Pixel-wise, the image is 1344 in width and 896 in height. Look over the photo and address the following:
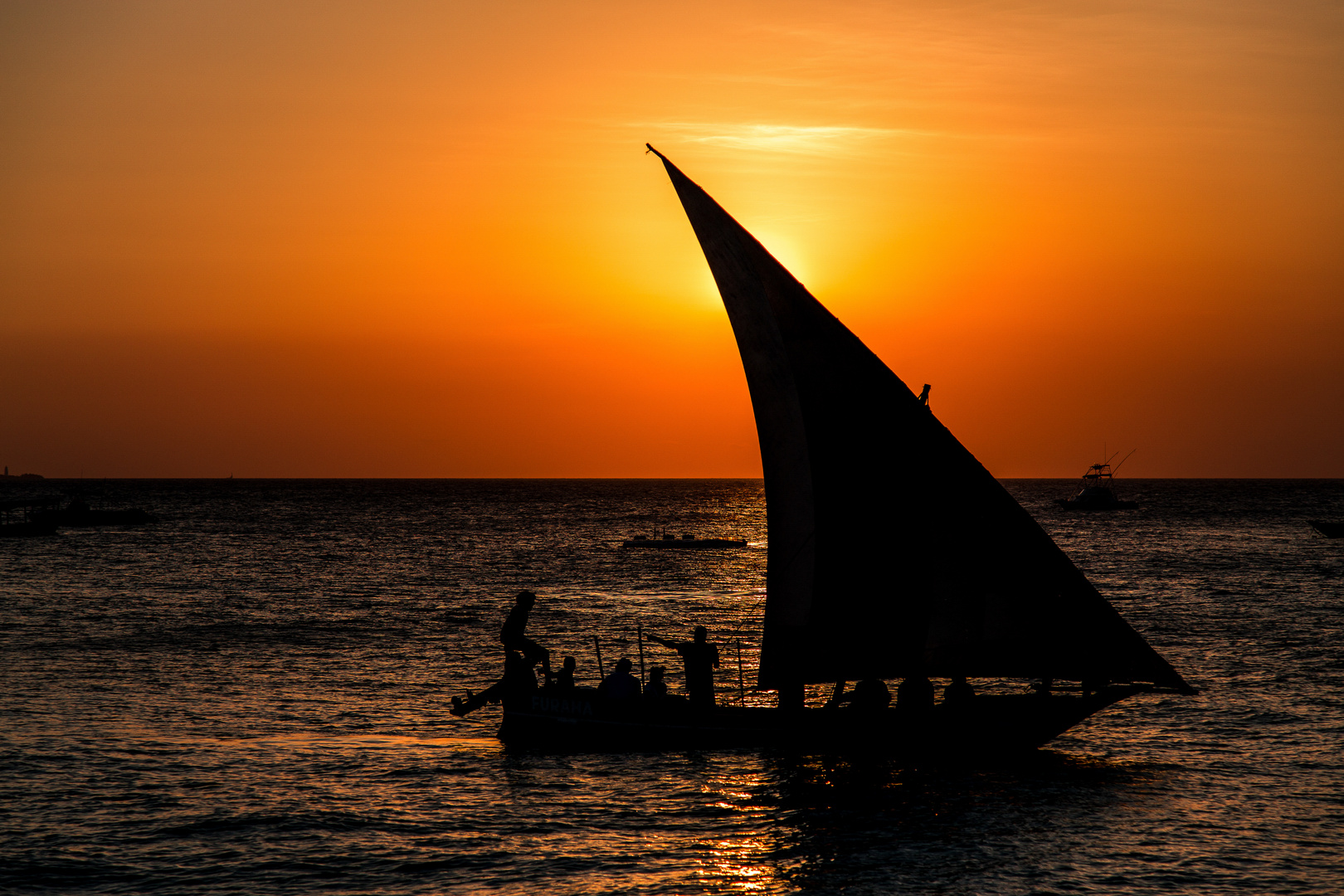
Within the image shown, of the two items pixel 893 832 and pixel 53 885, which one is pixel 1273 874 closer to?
pixel 893 832

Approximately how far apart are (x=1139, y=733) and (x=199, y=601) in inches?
1879

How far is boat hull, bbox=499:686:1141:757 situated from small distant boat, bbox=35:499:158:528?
111m

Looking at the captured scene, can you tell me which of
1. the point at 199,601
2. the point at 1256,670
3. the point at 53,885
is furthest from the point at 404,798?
the point at 199,601

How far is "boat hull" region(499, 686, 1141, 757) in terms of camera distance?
24.4 meters

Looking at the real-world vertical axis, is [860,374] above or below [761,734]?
above

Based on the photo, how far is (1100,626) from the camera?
23375 mm

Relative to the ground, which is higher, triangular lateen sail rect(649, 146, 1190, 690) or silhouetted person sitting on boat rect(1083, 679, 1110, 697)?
triangular lateen sail rect(649, 146, 1190, 690)

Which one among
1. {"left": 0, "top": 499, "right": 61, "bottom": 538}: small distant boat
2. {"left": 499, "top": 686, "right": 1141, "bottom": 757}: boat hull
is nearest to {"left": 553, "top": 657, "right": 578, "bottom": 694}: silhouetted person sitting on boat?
{"left": 499, "top": 686, "right": 1141, "bottom": 757}: boat hull

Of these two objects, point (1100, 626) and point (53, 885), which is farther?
point (1100, 626)

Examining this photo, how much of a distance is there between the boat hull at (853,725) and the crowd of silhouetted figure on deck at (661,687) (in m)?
0.16

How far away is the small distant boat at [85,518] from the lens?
4905 inches

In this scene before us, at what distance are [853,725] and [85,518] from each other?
12537 cm

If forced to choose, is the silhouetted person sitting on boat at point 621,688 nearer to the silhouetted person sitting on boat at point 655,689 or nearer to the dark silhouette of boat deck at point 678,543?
the silhouetted person sitting on boat at point 655,689

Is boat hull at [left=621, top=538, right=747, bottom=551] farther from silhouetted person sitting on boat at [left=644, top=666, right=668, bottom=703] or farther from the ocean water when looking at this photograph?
silhouetted person sitting on boat at [left=644, top=666, right=668, bottom=703]
